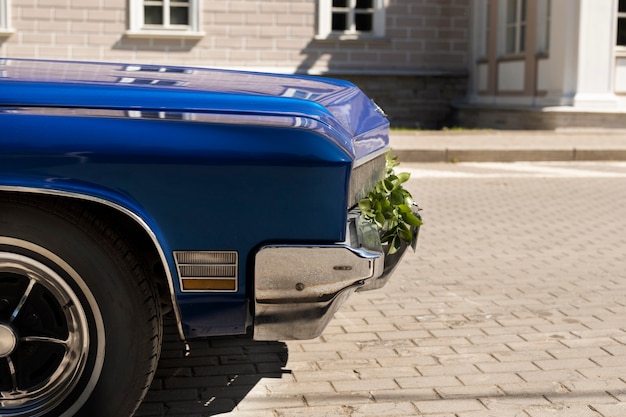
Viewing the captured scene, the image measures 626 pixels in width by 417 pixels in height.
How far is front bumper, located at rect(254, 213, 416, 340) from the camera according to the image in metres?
3.36

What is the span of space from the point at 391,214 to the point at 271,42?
61.6 ft

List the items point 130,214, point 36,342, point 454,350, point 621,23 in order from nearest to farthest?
point 130,214 → point 36,342 → point 454,350 → point 621,23

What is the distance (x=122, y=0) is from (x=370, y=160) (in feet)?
61.9

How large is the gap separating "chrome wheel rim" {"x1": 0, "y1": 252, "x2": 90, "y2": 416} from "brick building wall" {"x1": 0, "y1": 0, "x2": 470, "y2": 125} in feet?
62.6

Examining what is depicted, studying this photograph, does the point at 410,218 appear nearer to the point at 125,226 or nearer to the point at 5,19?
the point at 125,226

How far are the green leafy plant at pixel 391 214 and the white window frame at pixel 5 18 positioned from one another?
744 inches

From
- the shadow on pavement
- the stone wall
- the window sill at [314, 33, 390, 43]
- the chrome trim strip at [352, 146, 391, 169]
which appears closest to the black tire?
the shadow on pavement

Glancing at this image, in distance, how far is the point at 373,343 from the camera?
16.4ft

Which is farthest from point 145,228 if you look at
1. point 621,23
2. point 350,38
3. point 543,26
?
point 350,38

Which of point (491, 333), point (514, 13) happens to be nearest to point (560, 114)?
point (514, 13)

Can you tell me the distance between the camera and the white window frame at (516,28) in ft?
69.3

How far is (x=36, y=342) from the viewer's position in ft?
11.1

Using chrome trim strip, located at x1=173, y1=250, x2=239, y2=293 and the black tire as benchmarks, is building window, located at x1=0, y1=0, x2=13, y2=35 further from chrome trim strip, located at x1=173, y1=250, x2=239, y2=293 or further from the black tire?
chrome trim strip, located at x1=173, y1=250, x2=239, y2=293

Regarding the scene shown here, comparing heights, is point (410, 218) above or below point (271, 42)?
below
